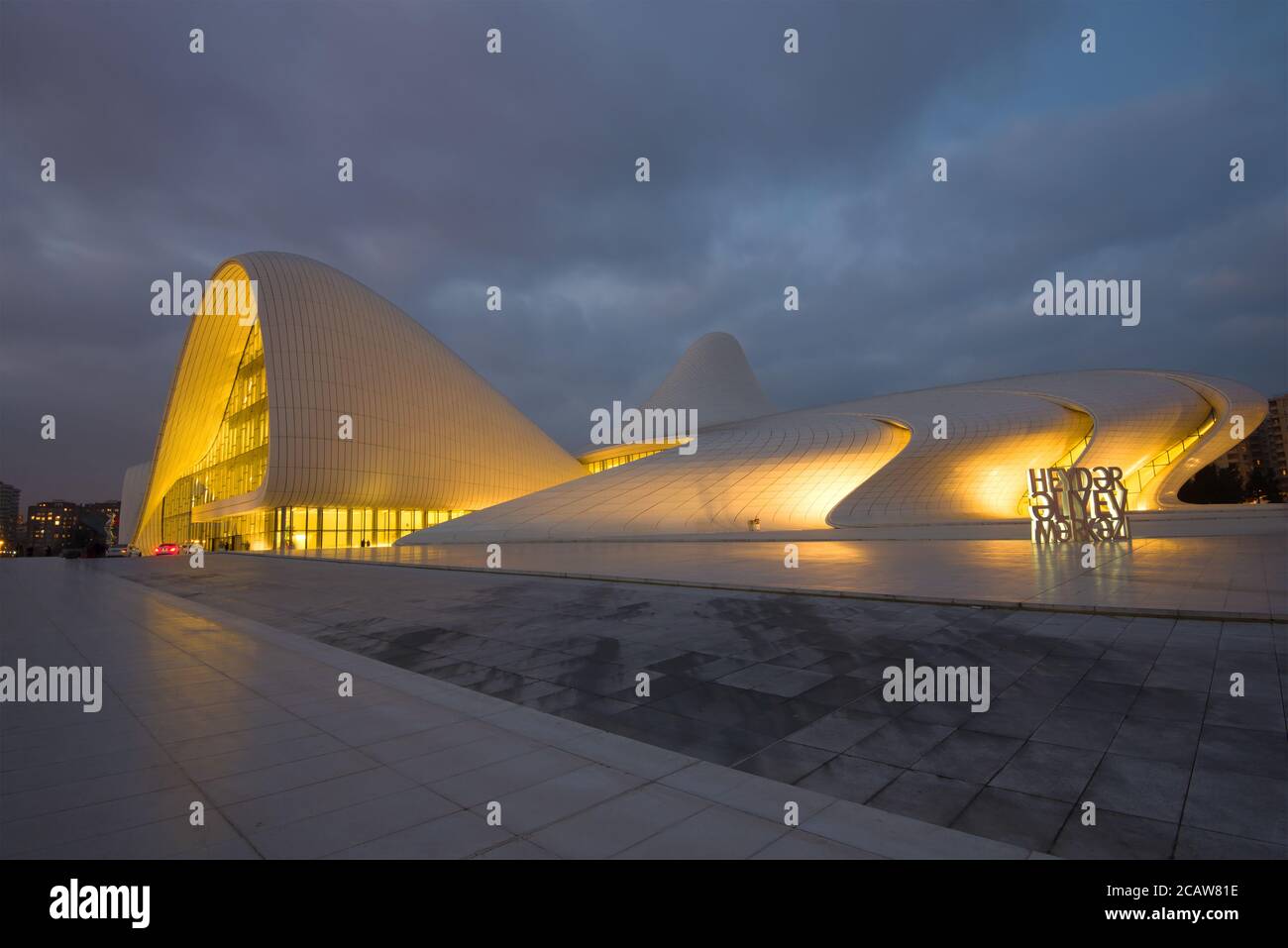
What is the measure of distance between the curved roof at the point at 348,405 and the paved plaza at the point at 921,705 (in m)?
27.2

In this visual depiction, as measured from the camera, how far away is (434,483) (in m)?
39.4

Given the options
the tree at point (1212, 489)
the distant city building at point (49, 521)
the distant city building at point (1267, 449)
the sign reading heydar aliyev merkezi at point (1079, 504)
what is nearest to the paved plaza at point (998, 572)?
the sign reading heydar aliyev merkezi at point (1079, 504)

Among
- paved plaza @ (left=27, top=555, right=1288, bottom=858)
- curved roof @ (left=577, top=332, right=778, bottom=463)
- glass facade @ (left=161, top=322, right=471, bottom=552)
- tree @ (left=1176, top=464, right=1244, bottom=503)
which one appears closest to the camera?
paved plaza @ (left=27, top=555, right=1288, bottom=858)

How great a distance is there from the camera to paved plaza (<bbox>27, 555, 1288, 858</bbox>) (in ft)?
9.78

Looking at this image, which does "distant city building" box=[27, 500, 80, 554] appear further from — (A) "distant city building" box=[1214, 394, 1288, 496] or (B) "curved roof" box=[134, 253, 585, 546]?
(A) "distant city building" box=[1214, 394, 1288, 496]

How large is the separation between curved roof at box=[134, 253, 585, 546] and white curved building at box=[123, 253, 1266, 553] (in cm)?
12

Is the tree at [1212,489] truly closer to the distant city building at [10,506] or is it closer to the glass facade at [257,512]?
the glass facade at [257,512]

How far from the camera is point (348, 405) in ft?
113

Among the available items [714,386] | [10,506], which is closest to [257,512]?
[714,386]

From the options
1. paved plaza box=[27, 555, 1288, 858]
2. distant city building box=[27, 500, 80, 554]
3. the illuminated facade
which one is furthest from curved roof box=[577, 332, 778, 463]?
distant city building box=[27, 500, 80, 554]

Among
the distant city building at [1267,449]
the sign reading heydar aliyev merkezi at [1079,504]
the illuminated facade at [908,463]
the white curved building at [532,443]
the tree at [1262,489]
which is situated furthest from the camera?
the distant city building at [1267,449]

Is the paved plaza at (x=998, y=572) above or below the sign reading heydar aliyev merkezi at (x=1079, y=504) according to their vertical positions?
below

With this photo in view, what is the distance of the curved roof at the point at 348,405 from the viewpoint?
3275 centimetres
